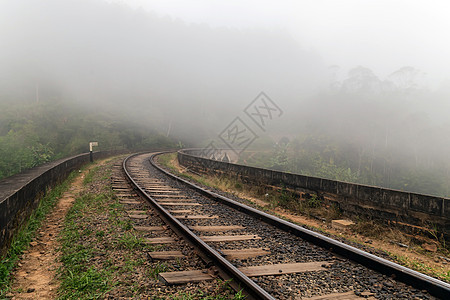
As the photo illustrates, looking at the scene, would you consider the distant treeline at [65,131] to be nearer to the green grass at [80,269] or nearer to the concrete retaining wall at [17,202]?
the concrete retaining wall at [17,202]

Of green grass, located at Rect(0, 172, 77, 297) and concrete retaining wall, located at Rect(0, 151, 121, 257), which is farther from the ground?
concrete retaining wall, located at Rect(0, 151, 121, 257)

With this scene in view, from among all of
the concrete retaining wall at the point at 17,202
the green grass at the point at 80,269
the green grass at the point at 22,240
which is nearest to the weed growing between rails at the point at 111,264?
the green grass at the point at 80,269

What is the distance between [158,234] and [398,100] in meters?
122

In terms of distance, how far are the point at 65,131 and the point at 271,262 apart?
199 feet

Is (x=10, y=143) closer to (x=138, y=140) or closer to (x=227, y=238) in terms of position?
(x=138, y=140)

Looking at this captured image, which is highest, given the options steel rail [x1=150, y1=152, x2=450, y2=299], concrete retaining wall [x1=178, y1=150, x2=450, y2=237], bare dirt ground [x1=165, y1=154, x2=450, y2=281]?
concrete retaining wall [x1=178, y1=150, x2=450, y2=237]

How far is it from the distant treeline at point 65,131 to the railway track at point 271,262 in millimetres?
41232

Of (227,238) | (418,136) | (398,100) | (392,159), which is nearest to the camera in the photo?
(227,238)

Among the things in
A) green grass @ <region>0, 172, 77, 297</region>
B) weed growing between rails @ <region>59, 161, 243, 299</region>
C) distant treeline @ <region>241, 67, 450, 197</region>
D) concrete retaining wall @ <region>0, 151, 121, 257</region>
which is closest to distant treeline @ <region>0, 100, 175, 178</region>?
distant treeline @ <region>241, 67, 450, 197</region>

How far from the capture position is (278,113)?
408 feet

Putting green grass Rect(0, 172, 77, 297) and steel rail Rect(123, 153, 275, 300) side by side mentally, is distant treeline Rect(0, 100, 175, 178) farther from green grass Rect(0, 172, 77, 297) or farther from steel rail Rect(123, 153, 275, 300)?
steel rail Rect(123, 153, 275, 300)

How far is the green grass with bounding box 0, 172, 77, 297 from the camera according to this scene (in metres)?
3.56

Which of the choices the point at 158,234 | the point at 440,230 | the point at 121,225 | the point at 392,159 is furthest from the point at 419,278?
the point at 392,159

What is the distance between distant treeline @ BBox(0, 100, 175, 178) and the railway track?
41.2 meters
